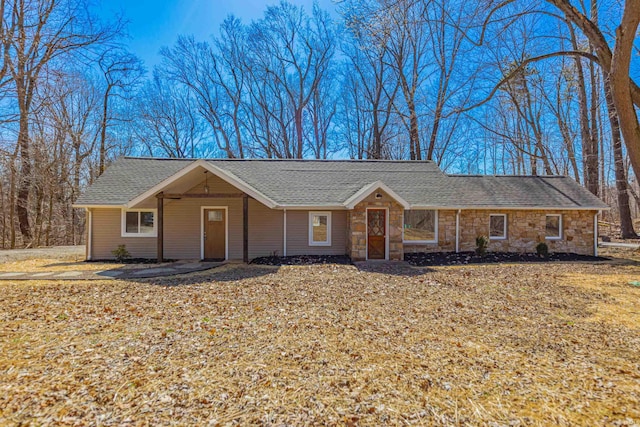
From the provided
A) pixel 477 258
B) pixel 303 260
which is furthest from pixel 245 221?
pixel 477 258

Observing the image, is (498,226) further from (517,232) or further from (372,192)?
(372,192)

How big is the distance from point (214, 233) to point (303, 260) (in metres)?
3.58

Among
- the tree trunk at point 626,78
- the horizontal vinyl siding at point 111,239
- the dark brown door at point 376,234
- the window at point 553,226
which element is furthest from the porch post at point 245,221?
the window at point 553,226

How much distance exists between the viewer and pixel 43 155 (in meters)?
16.3

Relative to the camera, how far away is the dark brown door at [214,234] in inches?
459

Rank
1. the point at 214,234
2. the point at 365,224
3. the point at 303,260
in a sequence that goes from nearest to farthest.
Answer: the point at 365,224, the point at 303,260, the point at 214,234

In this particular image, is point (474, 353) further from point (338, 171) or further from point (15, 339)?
point (338, 171)

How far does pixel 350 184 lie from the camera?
1332cm

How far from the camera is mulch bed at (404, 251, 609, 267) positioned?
1123 cm

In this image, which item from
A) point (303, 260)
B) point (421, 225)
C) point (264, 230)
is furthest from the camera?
point (421, 225)

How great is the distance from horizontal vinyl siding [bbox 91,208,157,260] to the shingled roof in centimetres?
61

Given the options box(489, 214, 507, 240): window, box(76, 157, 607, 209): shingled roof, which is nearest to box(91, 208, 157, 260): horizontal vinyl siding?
box(76, 157, 607, 209): shingled roof

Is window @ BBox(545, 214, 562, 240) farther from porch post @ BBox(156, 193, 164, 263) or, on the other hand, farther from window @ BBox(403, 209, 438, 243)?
porch post @ BBox(156, 193, 164, 263)

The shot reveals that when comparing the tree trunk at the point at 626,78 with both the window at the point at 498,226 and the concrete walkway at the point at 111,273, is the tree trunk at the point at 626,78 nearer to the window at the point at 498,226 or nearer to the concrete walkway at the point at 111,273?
the window at the point at 498,226
